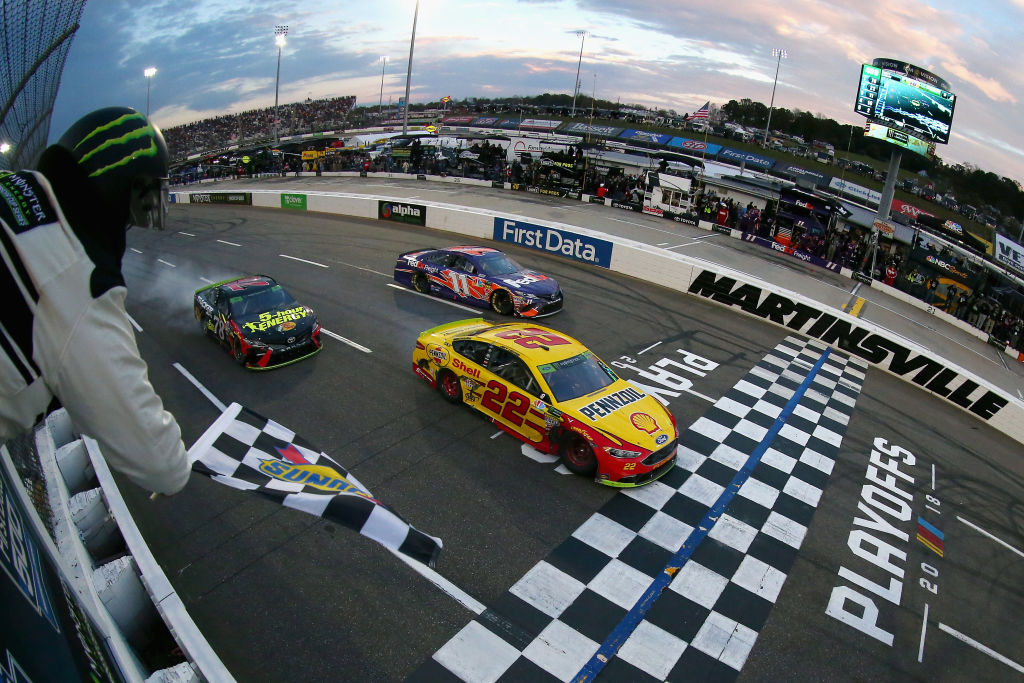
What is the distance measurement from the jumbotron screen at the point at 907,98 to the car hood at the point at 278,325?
2567cm

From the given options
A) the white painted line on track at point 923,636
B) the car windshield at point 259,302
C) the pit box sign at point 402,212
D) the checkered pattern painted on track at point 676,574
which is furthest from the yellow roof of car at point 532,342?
the pit box sign at point 402,212

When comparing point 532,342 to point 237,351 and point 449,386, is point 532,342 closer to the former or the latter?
point 449,386

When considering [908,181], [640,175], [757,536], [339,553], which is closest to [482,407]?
[339,553]

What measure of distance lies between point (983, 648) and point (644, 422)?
4.24m

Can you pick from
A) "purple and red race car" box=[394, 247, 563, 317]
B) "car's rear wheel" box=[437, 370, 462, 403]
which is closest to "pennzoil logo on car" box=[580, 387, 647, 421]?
"car's rear wheel" box=[437, 370, 462, 403]

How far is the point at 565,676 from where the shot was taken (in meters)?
5.33

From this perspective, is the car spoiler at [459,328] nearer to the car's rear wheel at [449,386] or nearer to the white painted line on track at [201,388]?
the car's rear wheel at [449,386]

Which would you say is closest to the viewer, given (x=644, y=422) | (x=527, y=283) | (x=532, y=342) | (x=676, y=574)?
(x=676, y=574)

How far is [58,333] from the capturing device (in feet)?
4.53

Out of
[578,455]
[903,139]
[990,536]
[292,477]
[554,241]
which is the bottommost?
[990,536]

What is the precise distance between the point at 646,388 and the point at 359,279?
375 inches

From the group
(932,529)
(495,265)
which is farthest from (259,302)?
(932,529)

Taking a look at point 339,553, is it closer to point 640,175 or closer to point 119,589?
point 119,589

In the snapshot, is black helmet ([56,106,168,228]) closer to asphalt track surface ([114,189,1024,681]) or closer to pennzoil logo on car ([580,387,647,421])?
asphalt track surface ([114,189,1024,681])
